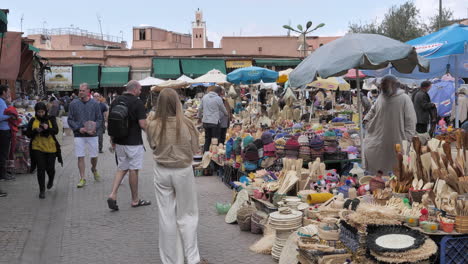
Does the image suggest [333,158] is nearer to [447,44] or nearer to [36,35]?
[447,44]

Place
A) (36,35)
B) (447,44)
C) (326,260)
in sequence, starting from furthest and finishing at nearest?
1. (36,35)
2. (447,44)
3. (326,260)

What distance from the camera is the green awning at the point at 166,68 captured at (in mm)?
37875

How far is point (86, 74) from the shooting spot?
3797 centimetres

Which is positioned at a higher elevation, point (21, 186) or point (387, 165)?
point (387, 165)

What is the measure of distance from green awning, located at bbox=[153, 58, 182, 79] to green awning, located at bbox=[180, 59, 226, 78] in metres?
0.57

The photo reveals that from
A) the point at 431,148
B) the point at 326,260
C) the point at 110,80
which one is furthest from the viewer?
the point at 110,80

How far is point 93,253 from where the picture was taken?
18.5ft

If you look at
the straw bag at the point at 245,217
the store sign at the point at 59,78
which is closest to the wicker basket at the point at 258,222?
the straw bag at the point at 245,217

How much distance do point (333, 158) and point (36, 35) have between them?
5735 centimetres

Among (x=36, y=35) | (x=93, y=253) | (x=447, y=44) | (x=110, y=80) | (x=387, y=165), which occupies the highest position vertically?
(x=36, y=35)

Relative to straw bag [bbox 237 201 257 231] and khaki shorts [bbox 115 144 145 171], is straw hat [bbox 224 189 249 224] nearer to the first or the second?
straw bag [bbox 237 201 257 231]

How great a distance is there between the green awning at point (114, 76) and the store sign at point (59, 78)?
→ 2.59 meters

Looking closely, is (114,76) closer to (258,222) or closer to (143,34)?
(143,34)

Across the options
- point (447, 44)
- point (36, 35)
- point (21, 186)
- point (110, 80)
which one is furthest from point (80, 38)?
point (447, 44)
